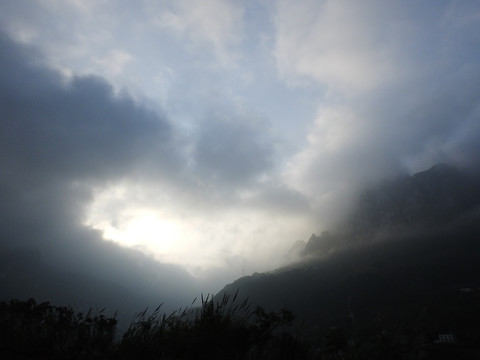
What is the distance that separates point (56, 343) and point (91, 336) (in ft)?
3.27

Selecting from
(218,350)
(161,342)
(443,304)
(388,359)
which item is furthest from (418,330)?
(443,304)

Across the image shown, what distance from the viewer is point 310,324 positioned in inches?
314

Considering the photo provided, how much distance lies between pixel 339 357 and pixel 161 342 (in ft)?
13.4

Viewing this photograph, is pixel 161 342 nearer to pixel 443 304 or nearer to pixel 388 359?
pixel 388 359

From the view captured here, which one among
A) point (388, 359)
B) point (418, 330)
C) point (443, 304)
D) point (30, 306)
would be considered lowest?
point (443, 304)

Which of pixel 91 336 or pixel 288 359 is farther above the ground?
pixel 91 336

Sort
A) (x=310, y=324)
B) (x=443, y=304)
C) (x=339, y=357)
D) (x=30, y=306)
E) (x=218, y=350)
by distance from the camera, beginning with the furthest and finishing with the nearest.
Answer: (x=443, y=304)
(x=30, y=306)
(x=310, y=324)
(x=339, y=357)
(x=218, y=350)

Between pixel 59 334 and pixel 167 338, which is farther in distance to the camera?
pixel 59 334

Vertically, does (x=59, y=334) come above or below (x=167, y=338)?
above

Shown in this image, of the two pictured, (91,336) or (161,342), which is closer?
(161,342)

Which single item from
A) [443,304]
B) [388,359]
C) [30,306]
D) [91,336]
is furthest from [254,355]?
[443,304]

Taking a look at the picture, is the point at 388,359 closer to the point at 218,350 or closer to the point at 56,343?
the point at 218,350

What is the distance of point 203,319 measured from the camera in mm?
7398

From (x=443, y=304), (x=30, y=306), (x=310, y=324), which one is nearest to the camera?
(x=310, y=324)
